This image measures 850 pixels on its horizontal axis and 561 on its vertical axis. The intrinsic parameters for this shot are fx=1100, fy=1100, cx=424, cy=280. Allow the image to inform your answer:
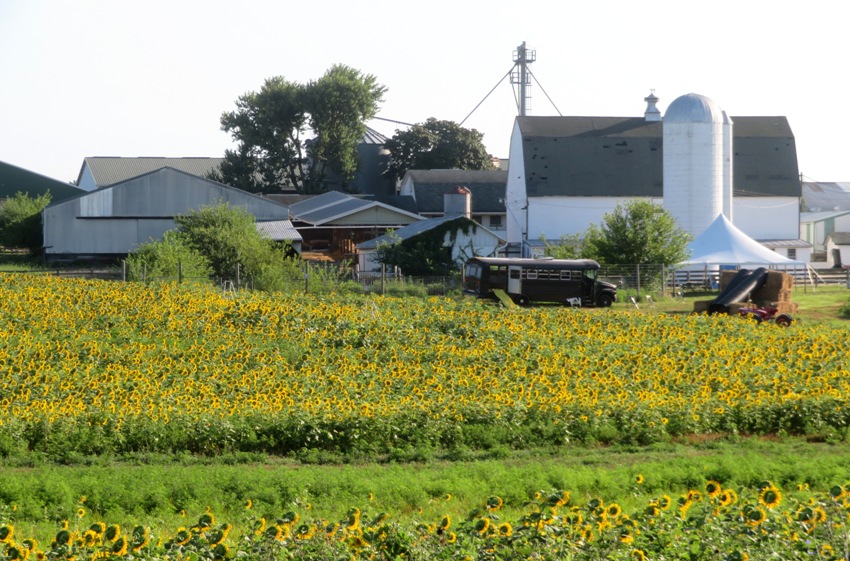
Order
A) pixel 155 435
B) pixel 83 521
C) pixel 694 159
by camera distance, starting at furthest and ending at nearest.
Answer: pixel 694 159 < pixel 155 435 < pixel 83 521

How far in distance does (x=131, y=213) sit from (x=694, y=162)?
28321 millimetres

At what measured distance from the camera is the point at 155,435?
16453 mm

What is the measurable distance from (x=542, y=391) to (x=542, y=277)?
18329 mm

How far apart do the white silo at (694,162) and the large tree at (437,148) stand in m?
35.1

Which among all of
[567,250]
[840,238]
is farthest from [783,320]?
[840,238]

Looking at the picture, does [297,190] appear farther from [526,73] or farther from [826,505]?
[826,505]

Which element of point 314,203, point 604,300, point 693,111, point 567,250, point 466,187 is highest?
point 693,111

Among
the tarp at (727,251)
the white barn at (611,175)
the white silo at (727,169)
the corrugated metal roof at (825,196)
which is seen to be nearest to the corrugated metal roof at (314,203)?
the white barn at (611,175)

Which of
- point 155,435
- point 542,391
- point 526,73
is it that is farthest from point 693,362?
point 526,73

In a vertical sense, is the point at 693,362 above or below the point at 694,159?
below

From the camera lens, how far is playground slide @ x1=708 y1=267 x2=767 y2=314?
32594mm

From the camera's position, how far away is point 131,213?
5550 centimetres

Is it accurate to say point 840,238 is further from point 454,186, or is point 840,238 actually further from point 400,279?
point 400,279

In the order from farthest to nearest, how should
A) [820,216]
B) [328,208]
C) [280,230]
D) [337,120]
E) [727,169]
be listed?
[337,120] < [820,216] < [328,208] < [727,169] < [280,230]
